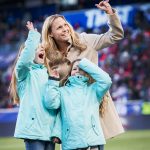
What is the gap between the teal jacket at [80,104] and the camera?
5668 millimetres

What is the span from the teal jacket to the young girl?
121 mm

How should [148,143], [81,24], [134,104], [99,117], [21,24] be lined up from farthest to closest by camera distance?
[21,24], [81,24], [134,104], [148,143], [99,117]

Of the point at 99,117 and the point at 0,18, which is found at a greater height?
the point at 0,18

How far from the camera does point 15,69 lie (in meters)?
5.97

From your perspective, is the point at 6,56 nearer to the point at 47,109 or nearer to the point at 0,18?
the point at 0,18

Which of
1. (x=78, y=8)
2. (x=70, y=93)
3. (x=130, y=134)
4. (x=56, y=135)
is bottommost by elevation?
(x=130, y=134)

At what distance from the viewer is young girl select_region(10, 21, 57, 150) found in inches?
227

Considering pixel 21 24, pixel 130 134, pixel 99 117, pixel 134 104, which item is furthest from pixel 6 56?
pixel 99 117

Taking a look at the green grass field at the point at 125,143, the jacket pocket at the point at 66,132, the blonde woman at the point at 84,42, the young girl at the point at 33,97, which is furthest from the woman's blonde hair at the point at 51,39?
the green grass field at the point at 125,143

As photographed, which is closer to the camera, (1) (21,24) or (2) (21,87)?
(2) (21,87)

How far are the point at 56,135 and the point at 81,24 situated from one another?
2152 centimetres

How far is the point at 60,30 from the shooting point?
610 cm

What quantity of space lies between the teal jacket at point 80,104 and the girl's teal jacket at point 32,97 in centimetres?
12

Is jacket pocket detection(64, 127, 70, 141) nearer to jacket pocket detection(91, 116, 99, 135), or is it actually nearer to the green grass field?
jacket pocket detection(91, 116, 99, 135)
